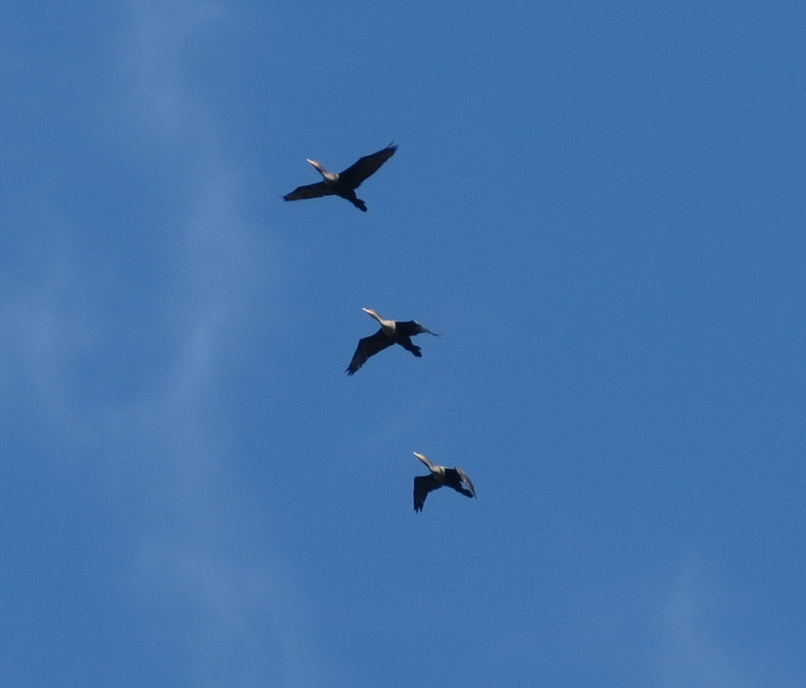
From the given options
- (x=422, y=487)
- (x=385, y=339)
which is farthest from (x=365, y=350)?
(x=422, y=487)

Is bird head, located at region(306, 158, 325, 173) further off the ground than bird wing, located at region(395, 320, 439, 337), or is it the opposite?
bird head, located at region(306, 158, 325, 173)

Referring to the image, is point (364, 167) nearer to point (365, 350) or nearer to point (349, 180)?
point (349, 180)

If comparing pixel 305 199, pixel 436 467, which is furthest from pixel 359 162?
pixel 436 467

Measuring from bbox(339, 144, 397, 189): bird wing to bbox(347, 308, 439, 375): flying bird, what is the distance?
3.12 m

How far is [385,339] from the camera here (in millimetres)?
39094

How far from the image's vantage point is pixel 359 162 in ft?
126

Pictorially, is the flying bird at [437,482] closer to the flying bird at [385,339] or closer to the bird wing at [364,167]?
the flying bird at [385,339]

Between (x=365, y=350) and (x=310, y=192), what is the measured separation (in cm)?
403

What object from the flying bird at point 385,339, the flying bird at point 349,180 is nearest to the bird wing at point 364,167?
the flying bird at point 349,180

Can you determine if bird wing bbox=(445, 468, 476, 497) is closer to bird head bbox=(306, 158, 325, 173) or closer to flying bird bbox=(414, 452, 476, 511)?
flying bird bbox=(414, 452, 476, 511)

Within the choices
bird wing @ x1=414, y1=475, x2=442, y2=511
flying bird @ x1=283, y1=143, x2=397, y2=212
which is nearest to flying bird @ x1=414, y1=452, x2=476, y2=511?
bird wing @ x1=414, y1=475, x2=442, y2=511

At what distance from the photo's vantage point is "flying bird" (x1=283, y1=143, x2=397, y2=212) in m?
38.2

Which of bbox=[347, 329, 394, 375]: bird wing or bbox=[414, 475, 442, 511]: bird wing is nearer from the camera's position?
bbox=[414, 475, 442, 511]: bird wing

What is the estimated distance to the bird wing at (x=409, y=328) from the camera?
37656 millimetres
